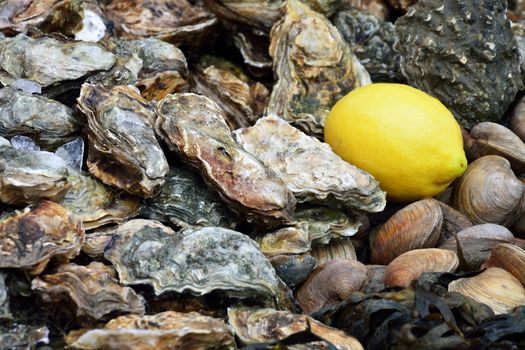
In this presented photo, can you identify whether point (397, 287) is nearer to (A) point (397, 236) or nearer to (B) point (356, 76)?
(A) point (397, 236)

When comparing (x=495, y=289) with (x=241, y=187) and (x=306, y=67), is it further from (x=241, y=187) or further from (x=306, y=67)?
(x=306, y=67)

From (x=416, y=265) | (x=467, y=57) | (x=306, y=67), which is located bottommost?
(x=416, y=265)

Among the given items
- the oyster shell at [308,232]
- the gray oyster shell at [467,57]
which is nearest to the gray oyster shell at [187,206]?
the oyster shell at [308,232]

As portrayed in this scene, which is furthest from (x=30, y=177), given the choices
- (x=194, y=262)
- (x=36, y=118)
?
(x=194, y=262)

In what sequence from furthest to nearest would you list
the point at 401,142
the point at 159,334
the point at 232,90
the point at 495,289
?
the point at 232,90, the point at 401,142, the point at 495,289, the point at 159,334

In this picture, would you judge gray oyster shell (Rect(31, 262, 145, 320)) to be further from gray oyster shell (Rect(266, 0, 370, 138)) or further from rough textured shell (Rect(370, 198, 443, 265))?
gray oyster shell (Rect(266, 0, 370, 138))

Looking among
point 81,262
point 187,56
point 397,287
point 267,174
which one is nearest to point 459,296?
point 397,287
